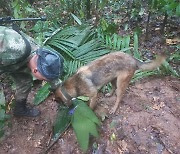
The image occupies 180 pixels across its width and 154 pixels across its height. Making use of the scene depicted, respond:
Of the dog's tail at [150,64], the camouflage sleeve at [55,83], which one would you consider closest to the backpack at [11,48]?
the camouflage sleeve at [55,83]

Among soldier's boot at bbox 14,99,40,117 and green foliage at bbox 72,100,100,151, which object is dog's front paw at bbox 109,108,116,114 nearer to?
soldier's boot at bbox 14,99,40,117

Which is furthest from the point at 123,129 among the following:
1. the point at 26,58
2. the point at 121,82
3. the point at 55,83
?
the point at 26,58

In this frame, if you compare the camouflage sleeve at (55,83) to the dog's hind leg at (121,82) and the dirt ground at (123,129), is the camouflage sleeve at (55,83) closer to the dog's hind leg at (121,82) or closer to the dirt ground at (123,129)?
the dirt ground at (123,129)

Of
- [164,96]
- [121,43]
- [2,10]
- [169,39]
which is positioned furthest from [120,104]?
[2,10]

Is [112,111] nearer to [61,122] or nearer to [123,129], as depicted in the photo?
[123,129]

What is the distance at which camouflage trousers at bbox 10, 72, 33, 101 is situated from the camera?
4.06 metres

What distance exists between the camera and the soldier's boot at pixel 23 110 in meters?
4.45

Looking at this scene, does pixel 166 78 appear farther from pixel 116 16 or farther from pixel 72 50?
pixel 116 16

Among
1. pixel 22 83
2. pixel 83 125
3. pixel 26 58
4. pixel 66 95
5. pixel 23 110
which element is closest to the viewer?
pixel 83 125

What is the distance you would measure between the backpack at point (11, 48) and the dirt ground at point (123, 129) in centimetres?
140

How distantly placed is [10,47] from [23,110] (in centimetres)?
158

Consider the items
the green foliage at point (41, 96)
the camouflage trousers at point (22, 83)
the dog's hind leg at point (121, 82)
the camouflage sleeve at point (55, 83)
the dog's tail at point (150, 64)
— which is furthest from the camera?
the green foliage at point (41, 96)

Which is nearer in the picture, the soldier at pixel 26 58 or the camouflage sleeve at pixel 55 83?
the soldier at pixel 26 58

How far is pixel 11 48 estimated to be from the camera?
3.18 meters
